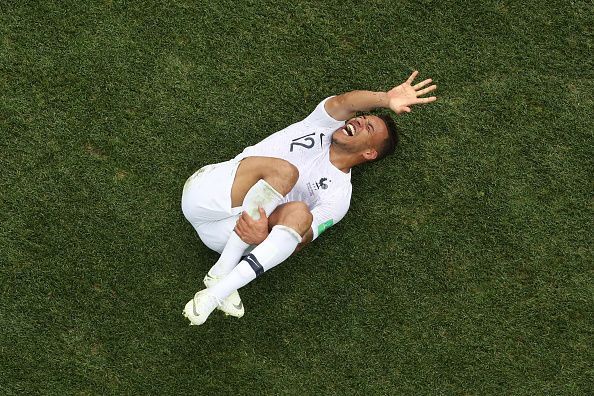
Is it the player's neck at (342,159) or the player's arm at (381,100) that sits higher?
the player's arm at (381,100)

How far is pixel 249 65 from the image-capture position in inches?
206

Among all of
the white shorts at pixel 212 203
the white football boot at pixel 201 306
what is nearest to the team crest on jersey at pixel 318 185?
the white shorts at pixel 212 203

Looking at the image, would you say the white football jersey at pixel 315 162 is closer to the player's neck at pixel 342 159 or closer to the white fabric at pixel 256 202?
the player's neck at pixel 342 159

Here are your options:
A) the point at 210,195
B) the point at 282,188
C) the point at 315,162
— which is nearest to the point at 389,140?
the point at 315,162

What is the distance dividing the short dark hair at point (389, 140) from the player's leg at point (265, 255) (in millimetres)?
846

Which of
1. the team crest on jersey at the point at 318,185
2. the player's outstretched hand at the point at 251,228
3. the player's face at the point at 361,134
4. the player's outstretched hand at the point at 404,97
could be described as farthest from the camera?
the team crest on jersey at the point at 318,185

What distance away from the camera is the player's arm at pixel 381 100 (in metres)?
4.35

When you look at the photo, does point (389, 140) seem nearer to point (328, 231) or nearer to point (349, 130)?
point (349, 130)

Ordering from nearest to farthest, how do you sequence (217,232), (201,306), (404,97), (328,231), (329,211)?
(404,97), (201,306), (217,232), (329,211), (328,231)

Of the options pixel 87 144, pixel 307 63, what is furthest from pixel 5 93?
pixel 307 63

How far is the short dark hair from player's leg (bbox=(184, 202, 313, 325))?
846mm

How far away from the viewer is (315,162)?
488 cm

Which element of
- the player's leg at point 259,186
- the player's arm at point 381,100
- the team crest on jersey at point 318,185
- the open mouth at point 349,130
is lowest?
the team crest on jersey at point 318,185

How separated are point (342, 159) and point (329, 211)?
1.43ft
